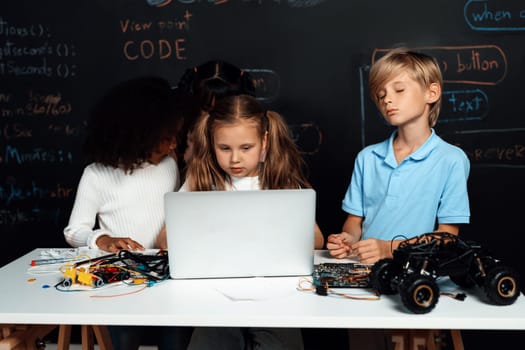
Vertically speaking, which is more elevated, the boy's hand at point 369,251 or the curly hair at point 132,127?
the curly hair at point 132,127

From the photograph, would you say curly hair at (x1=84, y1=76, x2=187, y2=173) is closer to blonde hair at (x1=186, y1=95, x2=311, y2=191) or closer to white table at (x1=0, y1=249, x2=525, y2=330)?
blonde hair at (x1=186, y1=95, x2=311, y2=191)

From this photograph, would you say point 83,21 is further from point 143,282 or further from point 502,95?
point 502,95

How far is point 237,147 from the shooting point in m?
2.00

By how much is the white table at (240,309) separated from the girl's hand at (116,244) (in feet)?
1.23

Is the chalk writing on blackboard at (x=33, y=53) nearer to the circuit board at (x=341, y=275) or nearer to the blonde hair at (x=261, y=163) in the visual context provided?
the blonde hair at (x=261, y=163)

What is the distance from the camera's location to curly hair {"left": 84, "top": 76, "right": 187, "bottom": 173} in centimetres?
223

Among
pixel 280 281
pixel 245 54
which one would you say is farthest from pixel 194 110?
pixel 280 281

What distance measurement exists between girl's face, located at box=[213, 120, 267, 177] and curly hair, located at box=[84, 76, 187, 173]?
13.0 inches

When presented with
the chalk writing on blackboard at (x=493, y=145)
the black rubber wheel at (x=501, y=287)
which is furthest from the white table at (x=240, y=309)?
the chalk writing on blackboard at (x=493, y=145)

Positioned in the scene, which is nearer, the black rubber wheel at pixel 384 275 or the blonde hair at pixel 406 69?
the black rubber wheel at pixel 384 275

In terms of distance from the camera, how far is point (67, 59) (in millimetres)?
3051

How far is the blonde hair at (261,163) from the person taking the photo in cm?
206

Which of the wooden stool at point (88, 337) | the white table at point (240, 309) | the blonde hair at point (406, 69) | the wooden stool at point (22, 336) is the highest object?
the blonde hair at point (406, 69)

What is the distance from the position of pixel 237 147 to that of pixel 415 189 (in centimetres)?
64
